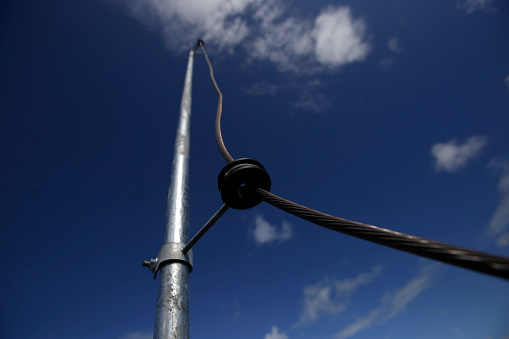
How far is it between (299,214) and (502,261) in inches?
29.6

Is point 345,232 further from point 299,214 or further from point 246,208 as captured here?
point 246,208

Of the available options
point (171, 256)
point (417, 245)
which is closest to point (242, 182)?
point (171, 256)

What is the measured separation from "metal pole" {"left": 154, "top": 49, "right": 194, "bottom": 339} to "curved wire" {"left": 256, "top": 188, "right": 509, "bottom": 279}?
3.77ft

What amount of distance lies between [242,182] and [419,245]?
3.58 feet

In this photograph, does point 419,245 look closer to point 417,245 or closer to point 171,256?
point 417,245

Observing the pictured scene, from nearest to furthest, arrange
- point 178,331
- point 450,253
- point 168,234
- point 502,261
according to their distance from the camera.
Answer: point 502,261 → point 450,253 → point 178,331 → point 168,234

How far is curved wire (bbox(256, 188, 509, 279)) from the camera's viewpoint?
605mm

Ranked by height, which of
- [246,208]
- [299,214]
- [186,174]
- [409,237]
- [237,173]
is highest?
[186,174]

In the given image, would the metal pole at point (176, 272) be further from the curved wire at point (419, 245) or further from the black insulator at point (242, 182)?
the curved wire at point (419, 245)

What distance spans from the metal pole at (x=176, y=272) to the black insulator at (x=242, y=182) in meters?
0.73

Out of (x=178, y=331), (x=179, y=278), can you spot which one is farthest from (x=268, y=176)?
(x=178, y=331)

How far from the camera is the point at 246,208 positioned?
1.77m

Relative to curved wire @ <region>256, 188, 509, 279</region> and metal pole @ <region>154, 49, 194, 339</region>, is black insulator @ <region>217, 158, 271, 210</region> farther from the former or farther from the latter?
metal pole @ <region>154, 49, 194, 339</region>

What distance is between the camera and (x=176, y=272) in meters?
1.88
